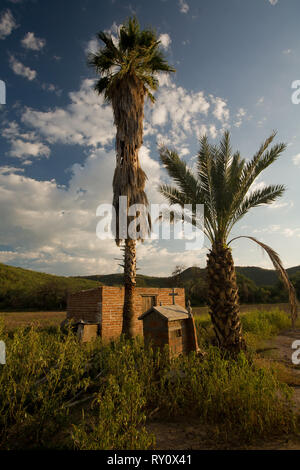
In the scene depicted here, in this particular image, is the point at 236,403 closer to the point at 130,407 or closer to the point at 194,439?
the point at 194,439

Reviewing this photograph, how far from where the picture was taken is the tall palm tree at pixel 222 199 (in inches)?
267

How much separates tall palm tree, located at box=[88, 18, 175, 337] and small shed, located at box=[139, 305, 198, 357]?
319 centimetres

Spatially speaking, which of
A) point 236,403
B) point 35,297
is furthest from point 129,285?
point 35,297

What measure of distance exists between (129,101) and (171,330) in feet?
29.1

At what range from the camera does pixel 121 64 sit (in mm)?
9477

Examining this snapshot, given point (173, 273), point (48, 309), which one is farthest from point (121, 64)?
point (48, 309)

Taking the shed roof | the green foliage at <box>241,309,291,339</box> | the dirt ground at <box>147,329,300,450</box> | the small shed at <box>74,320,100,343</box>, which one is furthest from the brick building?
the dirt ground at <box>147,329,300,450</box>

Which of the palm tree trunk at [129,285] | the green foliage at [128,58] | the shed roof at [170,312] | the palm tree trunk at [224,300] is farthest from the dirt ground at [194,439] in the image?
the green foliage at [128,58]

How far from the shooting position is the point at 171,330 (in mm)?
5305

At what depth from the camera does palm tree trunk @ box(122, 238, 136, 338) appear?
847cm

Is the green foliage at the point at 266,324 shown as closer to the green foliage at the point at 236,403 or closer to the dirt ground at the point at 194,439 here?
the dirt ground at the point at 194,439
